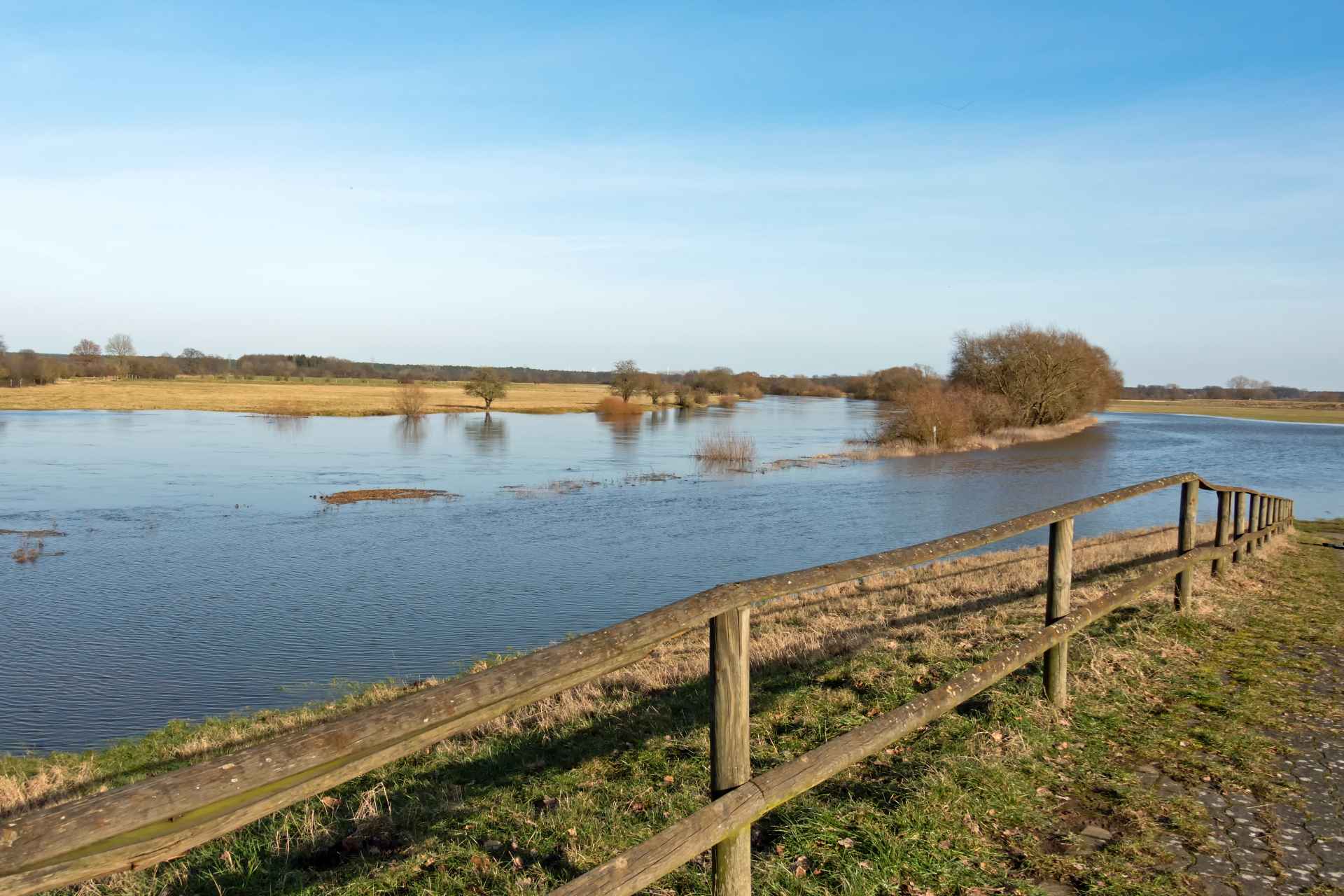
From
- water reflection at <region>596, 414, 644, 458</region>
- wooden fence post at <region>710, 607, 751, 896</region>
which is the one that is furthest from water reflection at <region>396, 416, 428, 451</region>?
wooden fence post at <region>710, 607, 751, 896</region>

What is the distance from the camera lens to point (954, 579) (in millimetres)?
13203

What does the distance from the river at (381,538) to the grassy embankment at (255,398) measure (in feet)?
79.1

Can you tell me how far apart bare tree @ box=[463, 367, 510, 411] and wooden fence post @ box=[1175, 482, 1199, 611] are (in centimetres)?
7848

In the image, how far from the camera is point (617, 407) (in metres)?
86.9

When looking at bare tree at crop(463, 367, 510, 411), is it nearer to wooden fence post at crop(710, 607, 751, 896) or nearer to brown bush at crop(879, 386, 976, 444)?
brown bush at crop(879, 386, 976, 444)

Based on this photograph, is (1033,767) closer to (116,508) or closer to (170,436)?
(116,508)

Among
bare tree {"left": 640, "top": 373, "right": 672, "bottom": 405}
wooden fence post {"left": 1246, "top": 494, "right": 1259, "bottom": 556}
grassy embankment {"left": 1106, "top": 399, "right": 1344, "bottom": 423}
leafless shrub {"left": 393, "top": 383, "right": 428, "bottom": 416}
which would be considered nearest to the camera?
wooden fence post {"left": 1246, "top": 494, "right": 1259, "bottom": 556}

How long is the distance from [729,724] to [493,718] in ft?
3.14

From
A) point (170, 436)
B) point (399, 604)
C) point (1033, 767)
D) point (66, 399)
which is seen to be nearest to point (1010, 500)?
point (399, 604)

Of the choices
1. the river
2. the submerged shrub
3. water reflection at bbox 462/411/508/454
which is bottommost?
the river

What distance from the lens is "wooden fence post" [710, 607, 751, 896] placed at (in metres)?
3.10

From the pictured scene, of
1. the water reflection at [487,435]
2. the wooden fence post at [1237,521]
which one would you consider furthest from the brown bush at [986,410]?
the wooden fence post at [1237,521]

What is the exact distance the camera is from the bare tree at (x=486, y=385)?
8319 cm

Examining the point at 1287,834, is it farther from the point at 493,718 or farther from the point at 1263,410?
the point at 1263,410
